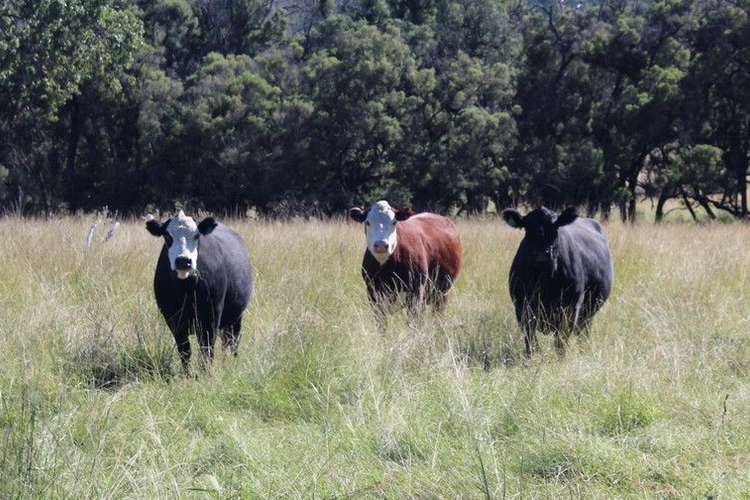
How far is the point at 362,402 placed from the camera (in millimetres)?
5664

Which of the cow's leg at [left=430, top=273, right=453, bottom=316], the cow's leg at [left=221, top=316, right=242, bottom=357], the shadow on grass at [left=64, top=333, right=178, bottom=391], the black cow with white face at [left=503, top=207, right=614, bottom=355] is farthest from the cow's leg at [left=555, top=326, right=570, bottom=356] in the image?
the shadow on grass at [left=64, top=333, right=178, bottom=391]

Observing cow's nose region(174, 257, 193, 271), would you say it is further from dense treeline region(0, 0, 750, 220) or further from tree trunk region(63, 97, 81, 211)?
tree trunk region(63, 97, 81, 211)

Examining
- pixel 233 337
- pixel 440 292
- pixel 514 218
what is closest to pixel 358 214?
pixel 440 292

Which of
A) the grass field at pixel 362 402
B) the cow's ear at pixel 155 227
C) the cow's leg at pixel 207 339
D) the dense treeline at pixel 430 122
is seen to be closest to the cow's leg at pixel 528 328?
the grass field at pixel 362 402

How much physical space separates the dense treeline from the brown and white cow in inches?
654

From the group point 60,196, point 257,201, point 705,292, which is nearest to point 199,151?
point 257,201

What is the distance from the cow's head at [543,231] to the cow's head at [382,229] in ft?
4.64

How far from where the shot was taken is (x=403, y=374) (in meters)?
6.30

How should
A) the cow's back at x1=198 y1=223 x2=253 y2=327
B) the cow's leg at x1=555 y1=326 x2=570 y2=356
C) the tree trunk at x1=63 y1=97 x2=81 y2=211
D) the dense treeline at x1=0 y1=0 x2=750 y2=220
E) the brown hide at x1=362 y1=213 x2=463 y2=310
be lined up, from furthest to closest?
the tree trunk at x1=63 y1=97 x2=81 y2=211 → the dense treeline at x1=0 y1=0 x2=750 y2=220 → the brown hide at x1=362 y1=213 x2=463 y2=310 → the cow's leg at x1=555 y1=326 x2=570 y2=356 → the cow's back at x1=198 y1=223 x2=253 y2=327

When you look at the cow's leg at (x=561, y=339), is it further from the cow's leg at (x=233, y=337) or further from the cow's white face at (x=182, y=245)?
the cow's white face at (x=182, y=245)

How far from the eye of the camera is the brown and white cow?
8.66 meters

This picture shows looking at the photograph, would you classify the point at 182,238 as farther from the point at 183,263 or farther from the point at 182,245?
the point at 183,263

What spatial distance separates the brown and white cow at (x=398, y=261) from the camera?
28.4ft

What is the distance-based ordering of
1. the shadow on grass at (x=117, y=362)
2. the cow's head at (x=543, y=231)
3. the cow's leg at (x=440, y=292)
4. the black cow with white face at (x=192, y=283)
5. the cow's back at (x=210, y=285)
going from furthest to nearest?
the cow's leg at (x=440, y=292) < the cow's head at (x=543, y=231) < the cow's back at (x=210, y=285) < the black cow with white face at (x=192, y=283) < the shadow on grass at (x=117, y=362)
